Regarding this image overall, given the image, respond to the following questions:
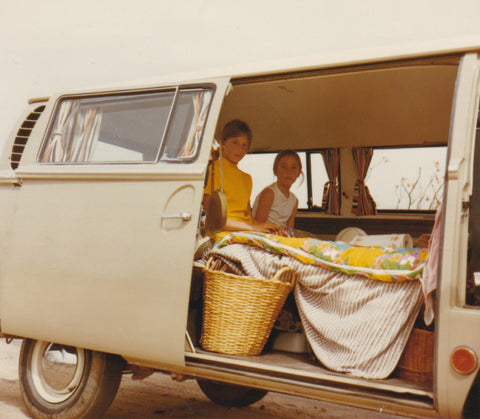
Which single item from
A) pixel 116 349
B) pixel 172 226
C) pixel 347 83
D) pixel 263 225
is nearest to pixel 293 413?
pixel 263 225

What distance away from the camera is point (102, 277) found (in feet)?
11.4

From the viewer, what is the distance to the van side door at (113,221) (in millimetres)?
3299

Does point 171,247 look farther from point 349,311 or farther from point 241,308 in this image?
point 349,311

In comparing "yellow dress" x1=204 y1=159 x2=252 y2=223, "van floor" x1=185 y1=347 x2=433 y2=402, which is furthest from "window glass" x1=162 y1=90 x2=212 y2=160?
"van floor" x1=185 y1=347 x2=433 y2=402

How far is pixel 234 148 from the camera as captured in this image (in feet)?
14.3

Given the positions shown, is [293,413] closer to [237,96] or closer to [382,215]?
[382,215]

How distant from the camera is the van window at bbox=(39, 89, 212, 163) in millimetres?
3547

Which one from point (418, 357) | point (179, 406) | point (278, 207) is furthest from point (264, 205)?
point (418, 357)

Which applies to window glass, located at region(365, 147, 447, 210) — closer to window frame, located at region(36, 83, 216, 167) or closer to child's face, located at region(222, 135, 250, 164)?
child's face, located at region(222, 135, 250, 164)

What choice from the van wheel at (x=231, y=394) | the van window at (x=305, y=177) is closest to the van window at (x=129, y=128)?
the van window at (x=305, y=177)

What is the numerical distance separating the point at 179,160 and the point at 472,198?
5.72 feet

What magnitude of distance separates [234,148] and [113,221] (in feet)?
4.16

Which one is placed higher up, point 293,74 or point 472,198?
point 293,74

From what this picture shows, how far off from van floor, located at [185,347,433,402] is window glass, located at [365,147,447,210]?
236 cm
